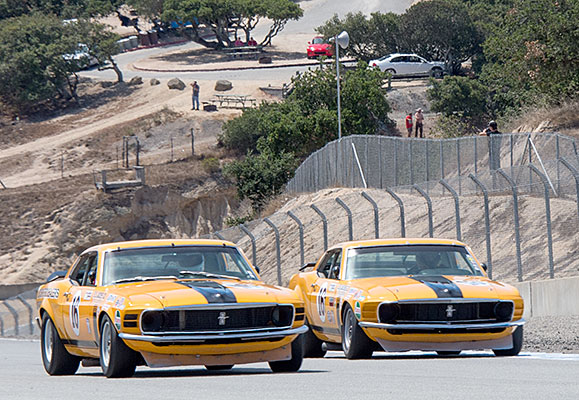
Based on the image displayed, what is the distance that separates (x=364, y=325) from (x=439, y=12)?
78.4 meters

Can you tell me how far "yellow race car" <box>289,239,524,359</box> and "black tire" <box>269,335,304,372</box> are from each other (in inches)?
56.1

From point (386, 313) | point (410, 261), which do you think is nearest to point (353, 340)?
point (386, 313)

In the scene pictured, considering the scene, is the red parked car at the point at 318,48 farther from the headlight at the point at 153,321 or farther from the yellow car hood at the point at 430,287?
the headlight at the point at 153,321

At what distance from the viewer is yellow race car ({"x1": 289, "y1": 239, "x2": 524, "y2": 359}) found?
500 inches

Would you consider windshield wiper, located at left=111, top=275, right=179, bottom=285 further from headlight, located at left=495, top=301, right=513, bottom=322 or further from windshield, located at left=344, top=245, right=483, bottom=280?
headlight, located at left=495, top=301, right=513, bottom=322

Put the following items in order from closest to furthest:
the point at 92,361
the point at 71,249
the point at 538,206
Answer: the point at 92,361, the point at 538,206, the point at 71,249

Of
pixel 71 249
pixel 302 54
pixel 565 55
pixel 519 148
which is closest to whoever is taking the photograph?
pixel 519 148

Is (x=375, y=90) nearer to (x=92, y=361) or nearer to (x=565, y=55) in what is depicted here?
(x=565, y=55)

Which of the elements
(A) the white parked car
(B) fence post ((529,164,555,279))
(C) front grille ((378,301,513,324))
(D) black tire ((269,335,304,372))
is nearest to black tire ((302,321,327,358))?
(C) front grille ((378,301,513,324))

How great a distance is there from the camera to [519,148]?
29562mm

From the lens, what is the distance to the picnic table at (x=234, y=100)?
79.5 m

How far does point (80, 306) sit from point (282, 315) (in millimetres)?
2339

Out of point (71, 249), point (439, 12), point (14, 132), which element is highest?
point (439, 12)

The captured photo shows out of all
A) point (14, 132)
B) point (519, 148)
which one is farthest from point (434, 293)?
point (14, 132)
